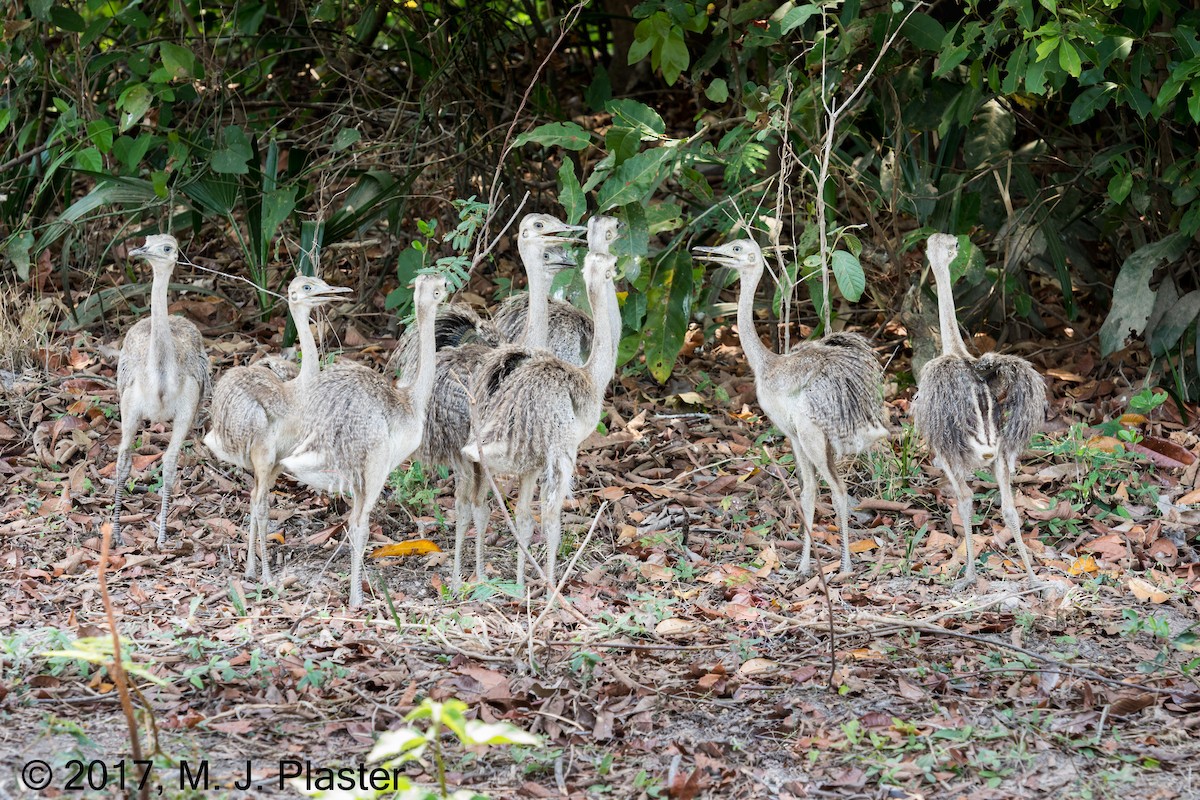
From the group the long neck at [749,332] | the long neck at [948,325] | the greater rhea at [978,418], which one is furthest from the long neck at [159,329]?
the long neck at [948,325]

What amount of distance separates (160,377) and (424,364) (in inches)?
63.6

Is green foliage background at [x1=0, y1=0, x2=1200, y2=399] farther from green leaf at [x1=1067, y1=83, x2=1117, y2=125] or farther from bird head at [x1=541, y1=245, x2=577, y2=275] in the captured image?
bird head at [x1=541, y1=245, x2=577, y2=275]

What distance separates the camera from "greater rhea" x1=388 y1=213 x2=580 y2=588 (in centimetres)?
688

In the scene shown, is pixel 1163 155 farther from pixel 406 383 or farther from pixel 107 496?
pixel 107 496

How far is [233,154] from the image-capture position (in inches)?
363

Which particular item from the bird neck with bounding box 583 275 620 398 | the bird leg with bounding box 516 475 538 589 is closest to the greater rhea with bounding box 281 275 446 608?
the bird leg with bounding box 516 475 538 589

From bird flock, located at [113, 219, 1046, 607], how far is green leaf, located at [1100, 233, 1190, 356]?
167 cm

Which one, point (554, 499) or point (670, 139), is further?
point (670, 139)

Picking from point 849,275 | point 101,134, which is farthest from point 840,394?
point 101,134

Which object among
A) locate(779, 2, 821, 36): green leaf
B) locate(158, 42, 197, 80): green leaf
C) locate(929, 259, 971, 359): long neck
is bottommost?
locate(929, 259, 971, 359): long neck

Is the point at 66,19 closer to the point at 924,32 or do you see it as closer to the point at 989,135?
the point at 924,32

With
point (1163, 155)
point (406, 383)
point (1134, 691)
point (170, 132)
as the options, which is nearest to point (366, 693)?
point (406, 383)

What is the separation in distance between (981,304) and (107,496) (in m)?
5.57

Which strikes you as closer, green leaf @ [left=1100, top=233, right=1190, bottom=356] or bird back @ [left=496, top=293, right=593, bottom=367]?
bird back @ [left=496, top=293, right=593, bottom=367]
